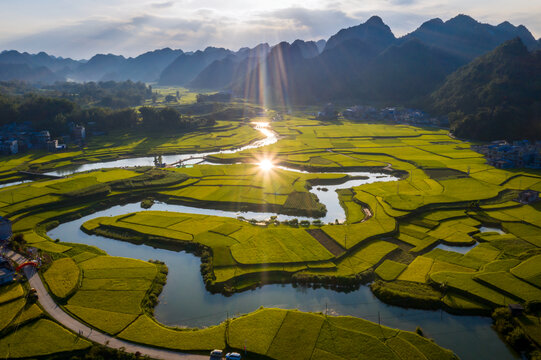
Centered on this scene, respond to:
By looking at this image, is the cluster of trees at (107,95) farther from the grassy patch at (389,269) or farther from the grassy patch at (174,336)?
the grassy patch at (389,269)

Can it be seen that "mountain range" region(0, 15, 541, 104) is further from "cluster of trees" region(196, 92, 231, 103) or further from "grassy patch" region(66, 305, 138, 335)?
"grassy patch" region(66, 305, 138, 335)

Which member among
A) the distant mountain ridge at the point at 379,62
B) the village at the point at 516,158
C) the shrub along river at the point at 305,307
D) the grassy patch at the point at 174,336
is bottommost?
the shrub along river at the point at 305,307

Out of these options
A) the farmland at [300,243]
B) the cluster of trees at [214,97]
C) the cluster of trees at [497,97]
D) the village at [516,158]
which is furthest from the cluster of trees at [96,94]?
the village at [516,158]

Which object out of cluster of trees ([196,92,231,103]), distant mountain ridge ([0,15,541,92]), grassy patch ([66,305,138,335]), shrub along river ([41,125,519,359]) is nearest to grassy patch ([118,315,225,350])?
grassy patch ([66,305,138,335])

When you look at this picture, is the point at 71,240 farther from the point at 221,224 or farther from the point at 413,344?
the point at 413,344

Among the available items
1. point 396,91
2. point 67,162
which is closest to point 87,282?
point 67,162

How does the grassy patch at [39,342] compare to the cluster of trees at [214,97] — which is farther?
the cluster of trees at [214,97]

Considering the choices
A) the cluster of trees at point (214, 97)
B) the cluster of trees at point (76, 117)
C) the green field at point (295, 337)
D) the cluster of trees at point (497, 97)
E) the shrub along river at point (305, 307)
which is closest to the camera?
the green field at point (295, 337)
